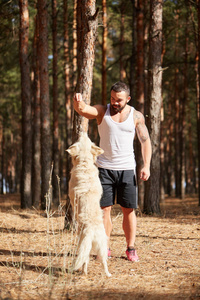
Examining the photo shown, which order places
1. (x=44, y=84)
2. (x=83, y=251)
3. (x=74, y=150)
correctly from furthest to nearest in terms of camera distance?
(x=44, y=84) → (x=74, y=150) → (x=83, y=251)

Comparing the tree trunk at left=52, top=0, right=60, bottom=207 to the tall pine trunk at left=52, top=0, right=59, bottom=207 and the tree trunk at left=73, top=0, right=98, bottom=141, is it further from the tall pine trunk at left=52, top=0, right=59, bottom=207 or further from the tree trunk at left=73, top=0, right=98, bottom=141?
the tree trunk at left=73, top=0, right=98, bottom=141

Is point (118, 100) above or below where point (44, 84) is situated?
below

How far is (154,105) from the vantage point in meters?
9.87

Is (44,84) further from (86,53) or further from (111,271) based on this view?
(111,271)

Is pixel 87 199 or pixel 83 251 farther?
pixel 87 199

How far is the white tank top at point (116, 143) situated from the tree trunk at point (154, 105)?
5.23 meters

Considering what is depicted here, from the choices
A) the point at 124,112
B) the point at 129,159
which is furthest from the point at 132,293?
the point at 124,112

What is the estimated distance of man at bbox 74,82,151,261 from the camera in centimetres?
Result: 459

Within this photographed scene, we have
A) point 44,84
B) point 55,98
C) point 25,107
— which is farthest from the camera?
point 55,98

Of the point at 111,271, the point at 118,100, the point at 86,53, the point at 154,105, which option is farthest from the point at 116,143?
the point at 154,105

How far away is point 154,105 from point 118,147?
5.54 m

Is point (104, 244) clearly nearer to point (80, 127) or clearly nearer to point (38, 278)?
point (38, 278)

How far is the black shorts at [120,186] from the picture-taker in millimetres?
4684

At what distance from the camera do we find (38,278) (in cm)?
408
